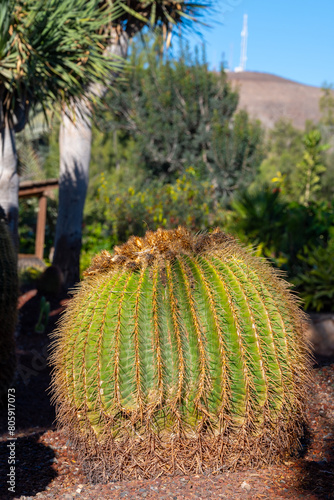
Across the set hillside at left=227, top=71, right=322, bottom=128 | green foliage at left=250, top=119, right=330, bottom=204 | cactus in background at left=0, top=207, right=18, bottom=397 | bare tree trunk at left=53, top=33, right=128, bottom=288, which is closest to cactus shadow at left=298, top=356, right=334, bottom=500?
cactus in background at left=0, top=207, right=18, bottom=397

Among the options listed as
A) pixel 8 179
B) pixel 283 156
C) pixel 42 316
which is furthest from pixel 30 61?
pixel 283 156

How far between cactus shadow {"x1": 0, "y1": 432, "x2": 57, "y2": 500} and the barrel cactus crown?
10.8 inches

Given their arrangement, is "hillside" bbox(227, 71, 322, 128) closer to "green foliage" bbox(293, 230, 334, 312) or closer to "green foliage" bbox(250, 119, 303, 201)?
"green foliage" bbox(250, 119, 303, 201)

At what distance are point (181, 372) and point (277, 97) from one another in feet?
266

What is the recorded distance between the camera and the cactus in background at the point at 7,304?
4.07m

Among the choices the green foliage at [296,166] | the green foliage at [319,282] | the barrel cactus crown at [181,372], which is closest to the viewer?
the barrel cactus crown at [181,372]

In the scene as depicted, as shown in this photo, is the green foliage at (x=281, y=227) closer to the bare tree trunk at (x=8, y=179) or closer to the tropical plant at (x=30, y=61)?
the bare tree trunk at (x=8, y=179)

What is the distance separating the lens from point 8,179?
549cm

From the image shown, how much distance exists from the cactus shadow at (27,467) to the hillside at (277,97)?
6410cm

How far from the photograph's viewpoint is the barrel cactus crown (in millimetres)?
2277

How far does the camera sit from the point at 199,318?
235 centimetres

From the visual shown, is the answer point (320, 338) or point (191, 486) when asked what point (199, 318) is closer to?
point (191, 486)

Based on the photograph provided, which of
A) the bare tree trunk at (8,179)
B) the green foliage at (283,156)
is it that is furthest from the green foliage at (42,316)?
the green foliage at (283,156)

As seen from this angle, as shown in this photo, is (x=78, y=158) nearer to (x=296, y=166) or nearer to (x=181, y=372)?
(x=181, y=372)
